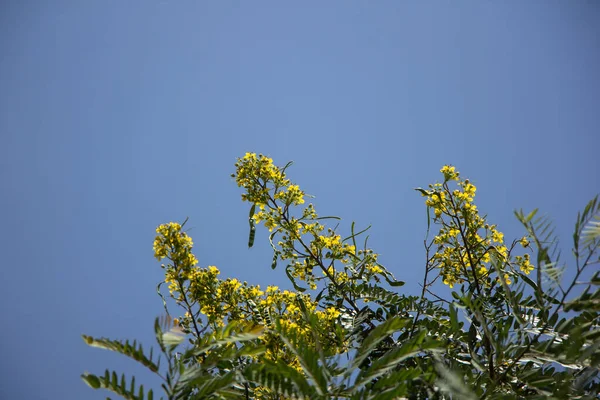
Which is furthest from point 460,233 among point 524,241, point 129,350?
point 129,350

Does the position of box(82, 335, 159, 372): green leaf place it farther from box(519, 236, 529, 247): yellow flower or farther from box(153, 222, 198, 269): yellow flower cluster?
box(519, 236, 529, 247): yellow flower

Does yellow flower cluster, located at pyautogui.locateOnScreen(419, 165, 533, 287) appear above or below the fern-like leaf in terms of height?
above

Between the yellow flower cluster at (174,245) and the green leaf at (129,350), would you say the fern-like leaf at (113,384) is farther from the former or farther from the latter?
the yellow flower cluster at (174,245)

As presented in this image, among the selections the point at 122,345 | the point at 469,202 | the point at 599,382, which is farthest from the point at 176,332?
the point at 469,202

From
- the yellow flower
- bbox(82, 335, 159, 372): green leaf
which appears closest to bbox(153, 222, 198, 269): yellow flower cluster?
bbox(82, 335, 159, 372): green leaf

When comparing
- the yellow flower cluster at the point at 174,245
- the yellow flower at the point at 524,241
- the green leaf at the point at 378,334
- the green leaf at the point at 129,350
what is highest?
the yellow flower cluster at the point at 174,245

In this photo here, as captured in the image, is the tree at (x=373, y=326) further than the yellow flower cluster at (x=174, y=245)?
No

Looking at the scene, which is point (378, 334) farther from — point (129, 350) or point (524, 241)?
point (524, 241)

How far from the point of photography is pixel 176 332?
3.91 ft

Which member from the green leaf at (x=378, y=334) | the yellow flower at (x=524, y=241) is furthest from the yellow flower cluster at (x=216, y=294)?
the yellow flower at (x=524, y=241)

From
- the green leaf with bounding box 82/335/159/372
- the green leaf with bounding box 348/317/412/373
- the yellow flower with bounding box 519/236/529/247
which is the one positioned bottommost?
the green leaf with bounding box 348/317/412/373

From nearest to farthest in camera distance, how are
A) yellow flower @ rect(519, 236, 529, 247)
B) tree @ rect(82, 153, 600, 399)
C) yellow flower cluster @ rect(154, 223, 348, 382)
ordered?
tree @ rect(82, 153, 600, 399)
yellow flower cluster @ rect(154, 223, 348, 382)
yellow flower @ rect(519, 236, 529, 247)

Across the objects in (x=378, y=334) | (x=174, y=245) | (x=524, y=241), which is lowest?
(x=378, y=334)

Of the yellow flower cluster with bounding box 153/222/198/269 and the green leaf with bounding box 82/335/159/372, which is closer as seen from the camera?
the green leaf with bounding box 82/335/159/372
